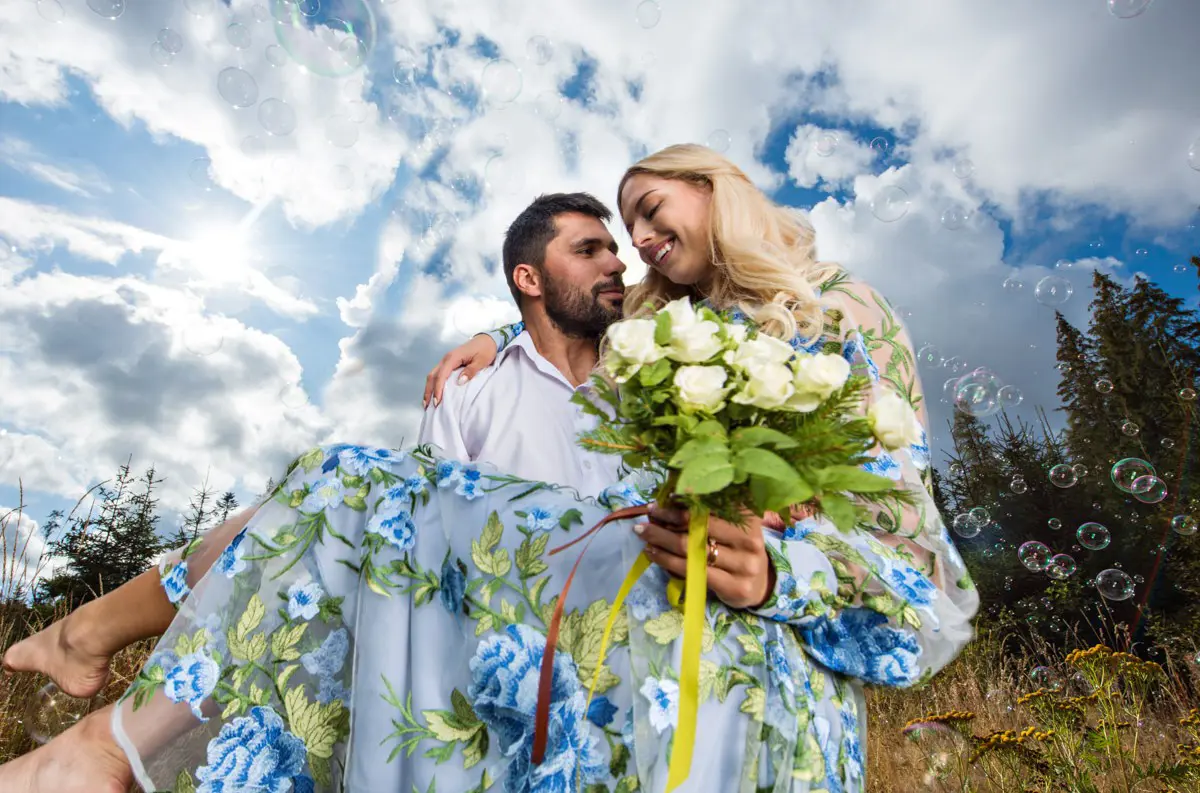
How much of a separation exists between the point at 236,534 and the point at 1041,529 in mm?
11110

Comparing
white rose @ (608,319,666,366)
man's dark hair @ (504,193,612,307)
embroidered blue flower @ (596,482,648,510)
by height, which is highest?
man's dark hair @ (504,193,612,307)

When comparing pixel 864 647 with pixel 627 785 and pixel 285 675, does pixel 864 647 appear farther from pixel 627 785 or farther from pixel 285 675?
pixel 285 675

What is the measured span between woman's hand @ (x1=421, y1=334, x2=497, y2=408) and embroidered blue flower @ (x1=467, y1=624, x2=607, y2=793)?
1.63 metres

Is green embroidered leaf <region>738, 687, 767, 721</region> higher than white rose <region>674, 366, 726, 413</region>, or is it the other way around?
white rose <region>674, 366, 726, 413</region>

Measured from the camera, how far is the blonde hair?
215 cm

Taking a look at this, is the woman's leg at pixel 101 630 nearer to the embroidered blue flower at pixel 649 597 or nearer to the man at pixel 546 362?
the man at pixel 546 362

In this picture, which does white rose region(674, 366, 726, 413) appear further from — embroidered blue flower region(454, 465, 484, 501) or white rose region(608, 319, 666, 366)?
embroidered blue flower region(454, 465, 484, 501)

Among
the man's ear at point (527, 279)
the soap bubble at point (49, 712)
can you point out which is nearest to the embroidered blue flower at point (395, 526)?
the soap bubble at point (49, 712)

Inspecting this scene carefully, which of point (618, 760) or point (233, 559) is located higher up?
point (233, 559)

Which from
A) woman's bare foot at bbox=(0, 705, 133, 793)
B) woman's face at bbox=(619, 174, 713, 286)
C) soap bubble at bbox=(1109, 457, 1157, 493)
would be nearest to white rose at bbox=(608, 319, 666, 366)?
woman's bare foot at bbox=(0, 705, 133, 793)

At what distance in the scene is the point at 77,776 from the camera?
5.14 ft

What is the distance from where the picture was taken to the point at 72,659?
1.99 m

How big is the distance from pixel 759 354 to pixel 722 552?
1.21 ft

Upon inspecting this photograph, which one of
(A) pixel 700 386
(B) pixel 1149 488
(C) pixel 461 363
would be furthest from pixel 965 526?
(A) pixel 700 386
